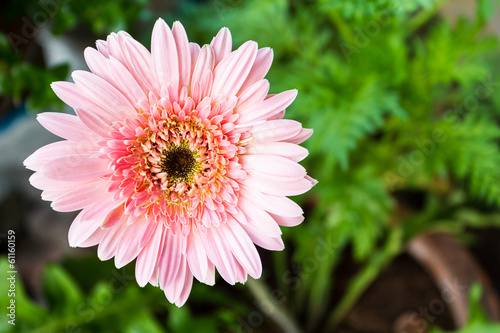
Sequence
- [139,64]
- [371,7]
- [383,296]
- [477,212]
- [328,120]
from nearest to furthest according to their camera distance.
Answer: [139,64]
[371,7]
[328,120]
[383,296]
[477,212]

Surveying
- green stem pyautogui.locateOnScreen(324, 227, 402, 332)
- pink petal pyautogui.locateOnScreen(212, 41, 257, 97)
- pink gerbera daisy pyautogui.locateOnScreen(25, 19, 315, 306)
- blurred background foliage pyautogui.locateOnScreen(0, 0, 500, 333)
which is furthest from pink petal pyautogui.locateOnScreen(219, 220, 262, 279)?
green stem pyautogui.locateOnScreen(324, 227, 402, 332)

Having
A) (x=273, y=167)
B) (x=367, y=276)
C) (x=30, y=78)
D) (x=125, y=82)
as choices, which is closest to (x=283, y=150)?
(x=273, y=167)

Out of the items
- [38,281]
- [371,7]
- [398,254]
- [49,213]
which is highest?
[371,7]

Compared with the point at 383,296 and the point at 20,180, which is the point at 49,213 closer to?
the point at 20,180

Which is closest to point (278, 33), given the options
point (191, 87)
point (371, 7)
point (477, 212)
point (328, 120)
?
point (328, 120)

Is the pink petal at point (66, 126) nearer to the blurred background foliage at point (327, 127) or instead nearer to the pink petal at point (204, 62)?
the pink petal at point (204, 62)

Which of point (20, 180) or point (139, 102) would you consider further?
point (20, 180)

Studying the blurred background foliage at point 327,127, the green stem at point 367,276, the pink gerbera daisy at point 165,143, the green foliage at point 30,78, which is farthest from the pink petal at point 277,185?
the green stem at point 367,276
